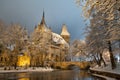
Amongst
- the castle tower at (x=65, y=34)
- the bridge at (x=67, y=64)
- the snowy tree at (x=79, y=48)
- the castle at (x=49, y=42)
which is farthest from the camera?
the castle tower at (x=65, y=34)

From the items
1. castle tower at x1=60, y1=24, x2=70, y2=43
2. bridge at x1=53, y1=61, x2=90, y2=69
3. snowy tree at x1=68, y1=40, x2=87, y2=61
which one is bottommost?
bridge at x1=53, y1=61, x2=90, y2=69

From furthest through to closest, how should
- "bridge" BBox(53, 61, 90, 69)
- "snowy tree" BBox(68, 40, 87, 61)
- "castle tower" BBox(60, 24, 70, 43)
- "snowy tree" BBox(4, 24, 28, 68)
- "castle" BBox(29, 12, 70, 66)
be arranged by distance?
"castle tower" BBox(60, 24, 70, 43)
"bridge" BBox(53, 61, 90, 69)
"castle" BBox(29, 12, 70, 66)
"snowy tree" BBox(68, 40, 87, 61)
"snowy tree" BBox(4, 24, 28, 68)

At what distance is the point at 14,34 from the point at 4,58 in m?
17.5

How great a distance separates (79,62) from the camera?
10100 cm

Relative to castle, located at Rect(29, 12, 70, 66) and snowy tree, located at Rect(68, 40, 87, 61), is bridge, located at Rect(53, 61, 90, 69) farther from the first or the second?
snowy tree, located at Rect(68, 40, 87, 61)

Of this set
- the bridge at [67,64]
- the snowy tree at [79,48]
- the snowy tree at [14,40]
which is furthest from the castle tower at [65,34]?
the snowy tree at [14,40]

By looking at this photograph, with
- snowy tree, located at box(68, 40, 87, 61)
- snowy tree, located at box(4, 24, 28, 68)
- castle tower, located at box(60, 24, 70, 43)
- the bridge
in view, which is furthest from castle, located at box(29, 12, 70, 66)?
snowy tree, located at box(4, 24, 28, 68)

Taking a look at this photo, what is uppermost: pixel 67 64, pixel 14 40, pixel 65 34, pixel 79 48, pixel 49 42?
pixel 65 34

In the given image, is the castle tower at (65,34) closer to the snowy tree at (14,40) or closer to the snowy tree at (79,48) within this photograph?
the snowy tree at (79,48)

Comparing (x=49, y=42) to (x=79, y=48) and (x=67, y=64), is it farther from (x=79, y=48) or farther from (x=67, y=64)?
(x=67, y=64)

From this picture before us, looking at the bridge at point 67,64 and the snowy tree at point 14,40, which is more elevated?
the snowy tree at point 14,40

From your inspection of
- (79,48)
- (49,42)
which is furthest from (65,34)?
(79,48)

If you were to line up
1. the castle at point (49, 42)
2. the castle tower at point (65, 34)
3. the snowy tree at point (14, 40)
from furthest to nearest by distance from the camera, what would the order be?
1. the castle tower at point (65, 34)
2. the castle at point (49, 42)
3. the snowy tree at point (14, 40)

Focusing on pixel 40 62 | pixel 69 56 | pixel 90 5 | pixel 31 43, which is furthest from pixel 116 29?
pixel 69 56
